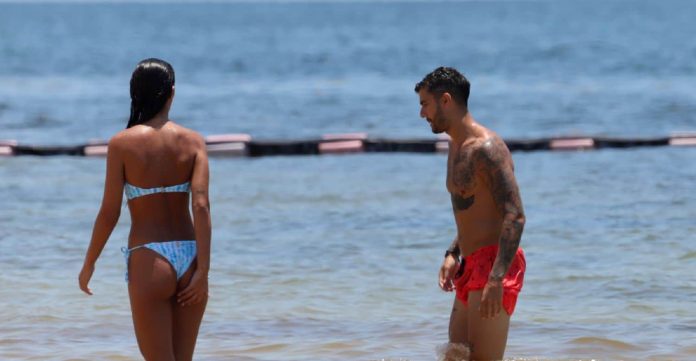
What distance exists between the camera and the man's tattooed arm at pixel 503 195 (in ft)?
18.3

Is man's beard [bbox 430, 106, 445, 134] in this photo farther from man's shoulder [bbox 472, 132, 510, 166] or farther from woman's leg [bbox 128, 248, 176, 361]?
woman's leg [bbox 128, 248, 176, 361]

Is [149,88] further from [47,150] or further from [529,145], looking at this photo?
[529,145]

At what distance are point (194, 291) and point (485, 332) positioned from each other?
1.41 m

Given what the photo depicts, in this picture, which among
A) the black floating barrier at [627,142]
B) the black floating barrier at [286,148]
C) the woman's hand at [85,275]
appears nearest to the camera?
the woman's hand at [85,275]

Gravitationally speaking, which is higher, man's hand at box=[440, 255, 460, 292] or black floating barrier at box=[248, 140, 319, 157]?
man's hand at box=[440, 255, 460, 292]

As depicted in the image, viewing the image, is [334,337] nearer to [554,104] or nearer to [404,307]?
[404,307]

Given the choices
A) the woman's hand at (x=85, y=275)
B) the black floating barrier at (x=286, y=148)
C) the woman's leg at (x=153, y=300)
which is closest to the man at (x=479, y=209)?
the woman's leg at (x=153, y=300)

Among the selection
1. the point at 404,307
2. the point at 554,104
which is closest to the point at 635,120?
the point at 554,104

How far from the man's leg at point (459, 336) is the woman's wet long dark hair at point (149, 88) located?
174 centimetres

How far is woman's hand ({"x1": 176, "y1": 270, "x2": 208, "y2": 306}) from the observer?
5207 millimetres

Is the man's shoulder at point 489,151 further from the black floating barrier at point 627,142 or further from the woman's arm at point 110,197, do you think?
the black floating barrier at point 627,142

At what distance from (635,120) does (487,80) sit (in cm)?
1681

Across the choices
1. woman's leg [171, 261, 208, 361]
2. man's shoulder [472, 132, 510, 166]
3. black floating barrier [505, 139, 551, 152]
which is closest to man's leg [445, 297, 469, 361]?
man's shoulder [472, 132, 510, 166]

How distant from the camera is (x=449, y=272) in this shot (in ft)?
19.8
